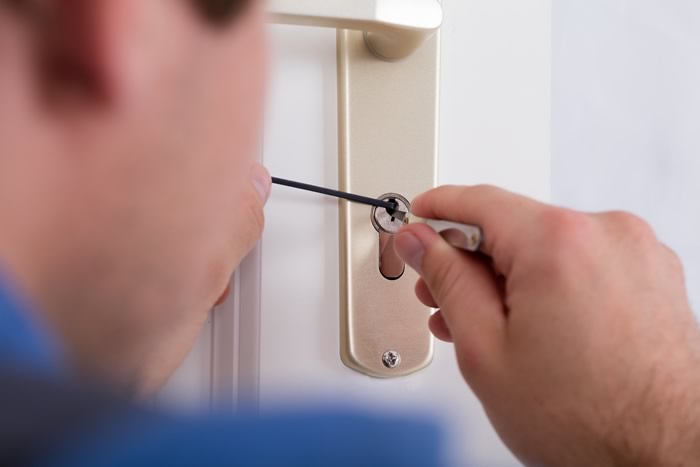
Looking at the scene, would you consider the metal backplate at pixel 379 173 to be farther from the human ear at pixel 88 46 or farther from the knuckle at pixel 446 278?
the human ear at pixel 88 46

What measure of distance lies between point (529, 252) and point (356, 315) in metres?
0.14

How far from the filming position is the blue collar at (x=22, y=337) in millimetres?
129

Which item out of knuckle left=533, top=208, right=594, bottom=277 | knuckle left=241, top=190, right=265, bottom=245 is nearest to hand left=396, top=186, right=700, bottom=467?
knuckle left=533, top=208, right=594, bottom=277

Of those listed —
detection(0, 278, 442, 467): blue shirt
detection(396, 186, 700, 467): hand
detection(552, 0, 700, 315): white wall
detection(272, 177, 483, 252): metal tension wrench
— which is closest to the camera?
detection(0, 278, 442, 467): blue shirt

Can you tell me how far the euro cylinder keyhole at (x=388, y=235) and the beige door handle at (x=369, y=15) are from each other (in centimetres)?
10

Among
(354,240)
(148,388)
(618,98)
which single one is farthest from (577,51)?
(148,388)

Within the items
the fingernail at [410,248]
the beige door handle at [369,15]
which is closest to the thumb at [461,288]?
the fingernail at [410,248]

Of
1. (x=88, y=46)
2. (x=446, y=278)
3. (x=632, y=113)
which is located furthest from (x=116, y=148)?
(x=632, y=113)

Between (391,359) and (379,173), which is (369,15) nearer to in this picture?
(379,173)

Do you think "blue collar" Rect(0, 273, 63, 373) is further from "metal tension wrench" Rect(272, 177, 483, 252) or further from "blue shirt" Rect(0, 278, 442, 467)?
"metal tension wrench" Rect(272, 177, 483, 252)

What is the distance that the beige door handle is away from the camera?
0.36m

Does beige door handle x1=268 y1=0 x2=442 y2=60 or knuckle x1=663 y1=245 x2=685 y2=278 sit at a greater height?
beige door handle x1=268 y1=0 x2=442 y2=60

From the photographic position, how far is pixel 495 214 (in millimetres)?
307

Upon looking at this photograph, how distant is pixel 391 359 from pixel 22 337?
0.29 m
